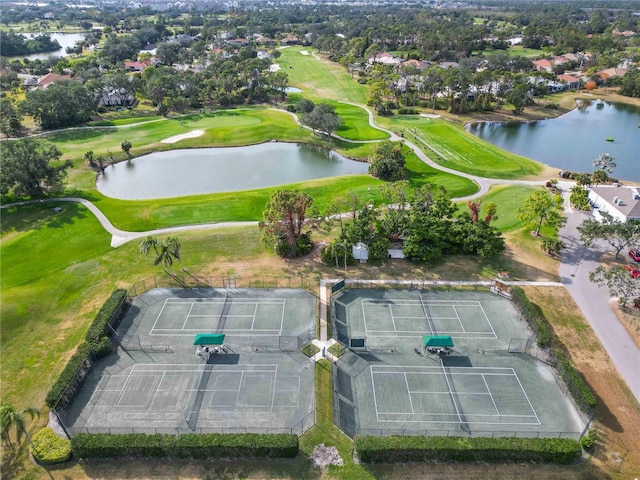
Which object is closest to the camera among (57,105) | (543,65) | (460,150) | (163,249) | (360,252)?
(163,249)

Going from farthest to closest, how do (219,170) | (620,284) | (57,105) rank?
(57,105) → (219,170) → (620,284)

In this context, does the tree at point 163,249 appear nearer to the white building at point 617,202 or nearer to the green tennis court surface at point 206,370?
the green tennis court surface at point 206,370

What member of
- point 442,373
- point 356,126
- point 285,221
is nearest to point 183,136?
point 356,126

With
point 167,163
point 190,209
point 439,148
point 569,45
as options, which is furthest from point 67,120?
point 569,45

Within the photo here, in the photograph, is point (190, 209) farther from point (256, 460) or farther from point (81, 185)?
point (256, 460)

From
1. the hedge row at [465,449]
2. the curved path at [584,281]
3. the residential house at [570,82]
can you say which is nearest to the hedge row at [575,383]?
the hedge row at [465,449]

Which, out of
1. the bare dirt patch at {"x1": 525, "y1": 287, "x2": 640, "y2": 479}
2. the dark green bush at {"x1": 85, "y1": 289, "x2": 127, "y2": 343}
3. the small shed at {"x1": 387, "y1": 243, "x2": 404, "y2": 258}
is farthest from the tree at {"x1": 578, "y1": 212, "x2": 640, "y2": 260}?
the dark green bush at {"x1": 85, "y1": 289, "x2": 127, "y2": 343}

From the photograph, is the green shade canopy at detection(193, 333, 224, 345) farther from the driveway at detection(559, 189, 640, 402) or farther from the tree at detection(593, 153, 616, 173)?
the tree at detection(593, 153, 616, 173)

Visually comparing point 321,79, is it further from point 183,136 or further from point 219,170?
point 219,170
